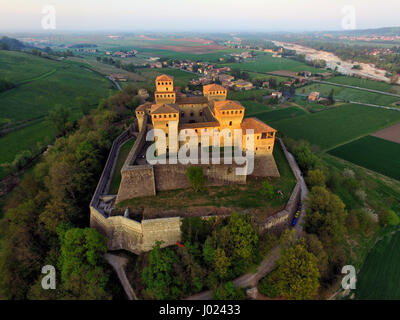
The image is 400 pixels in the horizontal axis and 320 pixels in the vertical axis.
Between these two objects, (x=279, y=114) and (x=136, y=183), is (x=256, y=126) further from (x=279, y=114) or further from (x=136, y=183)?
(x=279, y=114)

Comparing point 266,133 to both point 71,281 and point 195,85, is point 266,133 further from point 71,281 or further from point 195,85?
point 195,85

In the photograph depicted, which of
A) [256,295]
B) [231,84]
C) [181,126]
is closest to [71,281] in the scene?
[256,295]

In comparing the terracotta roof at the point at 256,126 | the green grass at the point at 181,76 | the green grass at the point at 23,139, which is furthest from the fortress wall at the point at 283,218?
the green grass at the point at 181,76

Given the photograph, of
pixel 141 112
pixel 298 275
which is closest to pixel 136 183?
pixel 141 112

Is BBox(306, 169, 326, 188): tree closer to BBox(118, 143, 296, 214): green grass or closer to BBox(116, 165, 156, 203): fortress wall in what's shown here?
BBox(118, 143, 296, 214): green grass

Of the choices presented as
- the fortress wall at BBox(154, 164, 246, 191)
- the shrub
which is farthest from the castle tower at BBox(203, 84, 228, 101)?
the shrub
